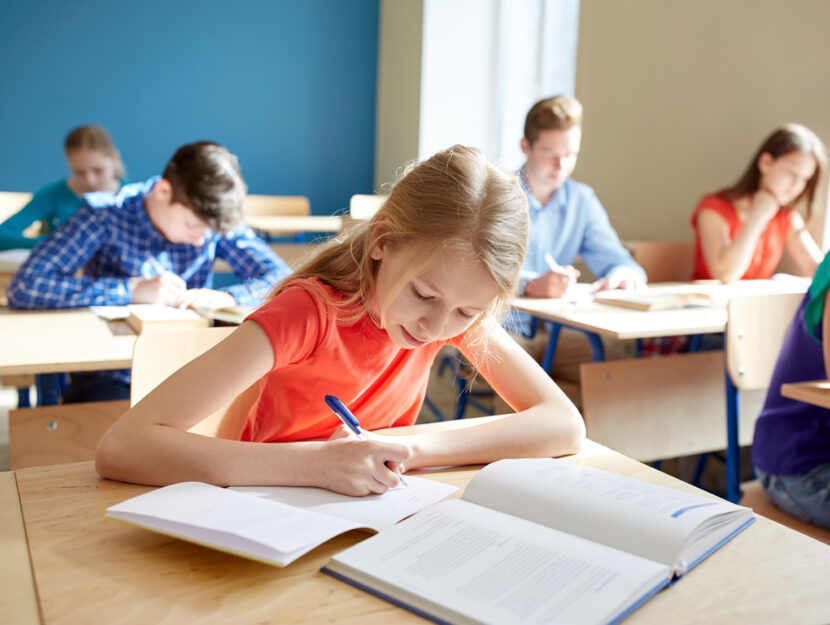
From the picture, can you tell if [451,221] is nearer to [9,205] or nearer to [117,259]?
[117,259]

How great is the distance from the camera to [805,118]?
3.18 m

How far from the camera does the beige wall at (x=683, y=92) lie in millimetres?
3193

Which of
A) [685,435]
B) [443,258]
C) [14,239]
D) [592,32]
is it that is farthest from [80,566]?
[592,32]

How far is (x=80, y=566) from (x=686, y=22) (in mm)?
3580

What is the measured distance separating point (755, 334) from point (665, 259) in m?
1.49

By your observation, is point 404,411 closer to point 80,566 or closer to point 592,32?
point 80,566

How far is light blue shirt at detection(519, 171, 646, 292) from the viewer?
3053mm

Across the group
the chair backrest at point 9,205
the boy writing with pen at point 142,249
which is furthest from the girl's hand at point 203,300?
the chair backrest at point 9,205

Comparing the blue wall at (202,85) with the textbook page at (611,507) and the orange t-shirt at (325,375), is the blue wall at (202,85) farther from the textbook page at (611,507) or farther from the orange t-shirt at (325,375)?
the textbook page at (611,507)

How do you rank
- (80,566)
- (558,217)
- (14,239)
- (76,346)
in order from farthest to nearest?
(14,239), (558,217), (76,346), (80,566)

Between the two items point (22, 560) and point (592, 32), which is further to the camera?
point (592, 32)

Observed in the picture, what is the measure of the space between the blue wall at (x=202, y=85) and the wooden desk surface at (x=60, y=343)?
3.57 metres

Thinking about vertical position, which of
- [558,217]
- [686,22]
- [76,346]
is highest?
[686,22]

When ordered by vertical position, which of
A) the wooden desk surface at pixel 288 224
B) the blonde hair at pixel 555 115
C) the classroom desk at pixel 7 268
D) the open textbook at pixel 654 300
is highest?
the blonde hair at pixel 555 115
